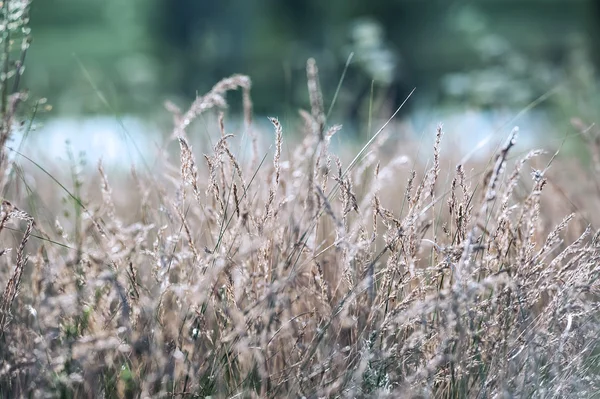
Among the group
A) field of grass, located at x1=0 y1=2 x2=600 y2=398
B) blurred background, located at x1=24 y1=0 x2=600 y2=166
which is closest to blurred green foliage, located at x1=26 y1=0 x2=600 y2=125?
blurred background, located at x1=24 y1=0 x2=600 y2=166

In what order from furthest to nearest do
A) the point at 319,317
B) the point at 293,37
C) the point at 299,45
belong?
the point at 293,37 → the point at 299,45 → the point at 319,317

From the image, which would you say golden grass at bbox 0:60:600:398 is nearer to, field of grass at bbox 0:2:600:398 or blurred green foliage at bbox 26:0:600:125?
field of grass at bbox 0:2:600:398

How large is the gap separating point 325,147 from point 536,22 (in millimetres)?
19650

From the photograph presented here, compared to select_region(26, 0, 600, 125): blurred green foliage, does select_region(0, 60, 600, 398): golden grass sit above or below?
below

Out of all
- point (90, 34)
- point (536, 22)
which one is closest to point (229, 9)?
point (536, 22)

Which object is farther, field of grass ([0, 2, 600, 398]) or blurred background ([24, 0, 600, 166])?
blurred background ([24, 0, 600, 166])

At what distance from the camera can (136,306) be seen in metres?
1.50

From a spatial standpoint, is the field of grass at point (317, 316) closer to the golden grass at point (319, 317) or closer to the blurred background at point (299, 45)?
the golden grass at point (319, 317)

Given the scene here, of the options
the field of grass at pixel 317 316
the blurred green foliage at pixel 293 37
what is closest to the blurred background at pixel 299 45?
the blurred green foliage at pixel 293 37

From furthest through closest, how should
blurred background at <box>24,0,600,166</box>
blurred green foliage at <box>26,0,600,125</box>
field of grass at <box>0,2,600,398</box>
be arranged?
blurred green foliage at <box>26,0,600,125</box> → blurred background at <box>24,0,600,166</box> → field of grass at <box>0,2,600,398</box>

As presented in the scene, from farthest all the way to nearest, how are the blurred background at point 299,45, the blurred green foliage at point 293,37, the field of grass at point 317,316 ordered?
the blurred green foliage at point 293,37 → the blurred background at point 299,45 → the field of grass at point 317,316

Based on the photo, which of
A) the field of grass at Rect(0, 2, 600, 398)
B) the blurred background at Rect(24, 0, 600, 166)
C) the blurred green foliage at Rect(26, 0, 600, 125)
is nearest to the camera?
the field of grass at Rect(0, 2, 600, 398)

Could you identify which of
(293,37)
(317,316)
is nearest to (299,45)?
(293,37)

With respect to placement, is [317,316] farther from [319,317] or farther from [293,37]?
[293,37]
